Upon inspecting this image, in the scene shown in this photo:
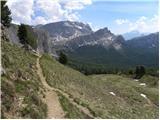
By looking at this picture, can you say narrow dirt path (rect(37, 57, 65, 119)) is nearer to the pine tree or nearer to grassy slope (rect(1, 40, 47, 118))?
grassy slope (rect(1, 40, 47, 118))

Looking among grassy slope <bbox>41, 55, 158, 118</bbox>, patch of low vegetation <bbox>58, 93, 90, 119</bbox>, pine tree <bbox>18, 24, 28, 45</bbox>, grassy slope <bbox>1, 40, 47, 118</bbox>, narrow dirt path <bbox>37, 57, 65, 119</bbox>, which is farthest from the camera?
pine tree <bbox>18, 24, 28, 45</bbox>

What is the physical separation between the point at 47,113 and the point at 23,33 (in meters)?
A: 64.7

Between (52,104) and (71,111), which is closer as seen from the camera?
(71,111)

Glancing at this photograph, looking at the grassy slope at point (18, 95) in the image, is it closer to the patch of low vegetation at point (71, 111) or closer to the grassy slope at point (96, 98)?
the patch of low vegetation at point (71, 111)

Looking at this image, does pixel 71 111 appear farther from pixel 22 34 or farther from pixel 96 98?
pixel 22 34

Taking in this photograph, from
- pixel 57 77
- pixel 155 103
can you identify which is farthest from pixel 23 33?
pixel 57 77

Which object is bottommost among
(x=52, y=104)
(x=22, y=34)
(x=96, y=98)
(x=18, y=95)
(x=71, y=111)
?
(x=96, y=98)

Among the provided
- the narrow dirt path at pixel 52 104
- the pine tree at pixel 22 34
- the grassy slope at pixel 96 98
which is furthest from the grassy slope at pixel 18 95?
the pine tree at pixel 22 34

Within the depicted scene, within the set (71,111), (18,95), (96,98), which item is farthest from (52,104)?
(96,98)

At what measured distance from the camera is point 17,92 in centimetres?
3012

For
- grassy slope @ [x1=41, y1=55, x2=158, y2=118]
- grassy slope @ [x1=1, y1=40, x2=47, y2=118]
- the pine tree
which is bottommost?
grassy slope @ [x1=41, y1=55, x2=158, y2=118]

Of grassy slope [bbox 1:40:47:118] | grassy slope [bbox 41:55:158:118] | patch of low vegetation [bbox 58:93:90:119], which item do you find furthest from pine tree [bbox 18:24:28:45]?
patch of low vegetation [bbox 58:93:90:119]

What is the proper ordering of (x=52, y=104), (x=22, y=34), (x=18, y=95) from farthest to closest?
1. (x=22, y=34)
2. (x=52, y=104)
3. (x=18, y=95)

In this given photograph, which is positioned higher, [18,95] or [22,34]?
[22,34]
